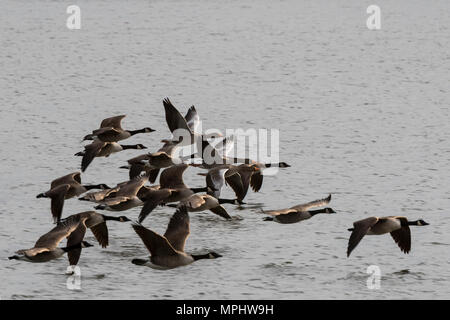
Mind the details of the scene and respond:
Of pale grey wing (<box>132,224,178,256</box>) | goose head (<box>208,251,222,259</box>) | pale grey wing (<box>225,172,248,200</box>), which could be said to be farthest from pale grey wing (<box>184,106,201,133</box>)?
pale grey wing (<box>132,224,178,256</box>)

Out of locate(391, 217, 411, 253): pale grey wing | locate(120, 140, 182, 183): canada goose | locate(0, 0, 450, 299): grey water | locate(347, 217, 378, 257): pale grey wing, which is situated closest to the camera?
locate(347, 217, 378, 257): pale grey wing

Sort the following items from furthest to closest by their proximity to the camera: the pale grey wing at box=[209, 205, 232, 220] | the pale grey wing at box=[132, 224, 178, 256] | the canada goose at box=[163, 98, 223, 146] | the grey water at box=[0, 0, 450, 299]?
the canada goose at box=[163, 98, 223, 146], the pale grey wing at box=[209, 205, 232, 220], the grey water at box=[0, 0, 450, 299], the pale grey wing at box=[132, 224, 178, 256]

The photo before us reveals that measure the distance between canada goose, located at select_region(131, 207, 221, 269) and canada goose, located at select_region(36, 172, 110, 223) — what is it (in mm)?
2798

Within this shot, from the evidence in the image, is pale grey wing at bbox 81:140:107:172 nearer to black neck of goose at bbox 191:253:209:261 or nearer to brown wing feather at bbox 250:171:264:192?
A: brown wing feather at bbox 250:171:264:192

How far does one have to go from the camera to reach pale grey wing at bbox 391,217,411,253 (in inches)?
746

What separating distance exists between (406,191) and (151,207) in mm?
7055

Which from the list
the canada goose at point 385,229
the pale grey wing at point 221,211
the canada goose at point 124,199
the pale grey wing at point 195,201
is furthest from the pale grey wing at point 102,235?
the canada goose at point 385,229

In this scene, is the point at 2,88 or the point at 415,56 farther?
the point at 415,56

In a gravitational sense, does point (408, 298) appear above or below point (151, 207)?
below

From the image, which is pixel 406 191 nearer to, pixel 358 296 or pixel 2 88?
pixel 358 296

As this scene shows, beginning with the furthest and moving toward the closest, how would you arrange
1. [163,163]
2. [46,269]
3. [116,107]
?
[116,107] → [163,163] → [46,269]

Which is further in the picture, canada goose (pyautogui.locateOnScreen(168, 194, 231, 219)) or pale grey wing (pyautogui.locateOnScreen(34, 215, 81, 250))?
canada goose (pyautogui.locateOnScreen(168, 194, 231, 219))

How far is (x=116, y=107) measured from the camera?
32.5 m

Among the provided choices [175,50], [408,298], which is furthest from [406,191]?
[175,50]
